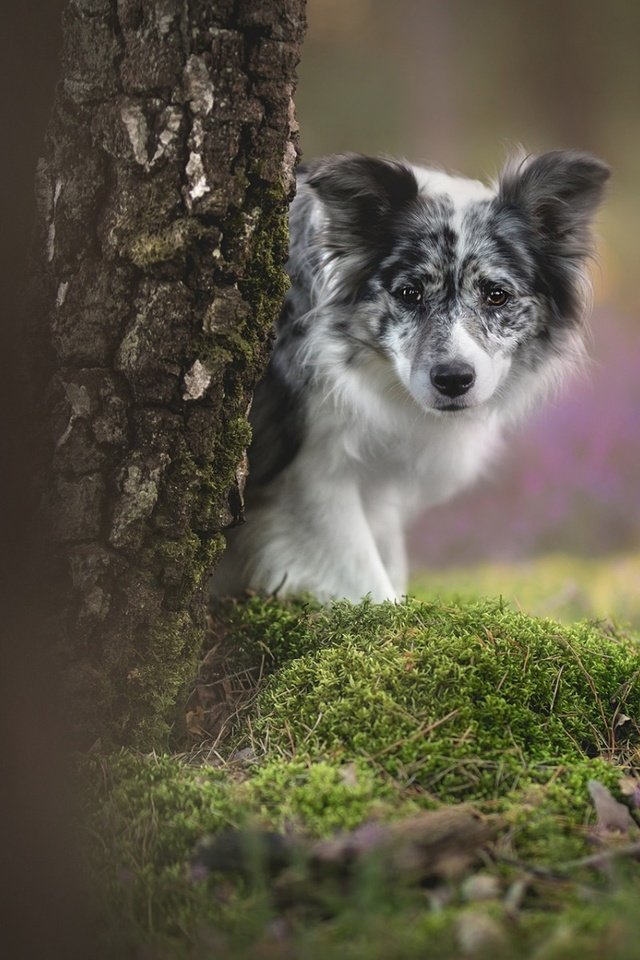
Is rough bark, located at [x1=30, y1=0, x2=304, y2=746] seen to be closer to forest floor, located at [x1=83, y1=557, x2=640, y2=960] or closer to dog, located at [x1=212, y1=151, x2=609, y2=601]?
forest floor, located at [x1=83, y1=557, x2=640, y2=960]

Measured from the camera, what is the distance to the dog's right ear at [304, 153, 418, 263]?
3.16 metres

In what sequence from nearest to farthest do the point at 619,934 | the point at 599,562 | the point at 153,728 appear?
the point at 619,934
the point at 153,728
the point at 599,562

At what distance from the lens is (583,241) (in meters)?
3.45

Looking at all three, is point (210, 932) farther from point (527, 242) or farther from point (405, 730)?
point (527, 242)

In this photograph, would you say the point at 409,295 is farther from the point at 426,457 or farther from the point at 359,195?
the point at 426,457

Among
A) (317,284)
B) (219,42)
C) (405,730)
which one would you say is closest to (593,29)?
(317,284)

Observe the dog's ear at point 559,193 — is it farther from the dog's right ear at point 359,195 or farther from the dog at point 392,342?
the dog's right ear at point 359,195

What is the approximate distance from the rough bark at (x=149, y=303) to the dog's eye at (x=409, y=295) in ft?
3.10

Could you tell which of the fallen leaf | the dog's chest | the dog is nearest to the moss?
the fallen leaf

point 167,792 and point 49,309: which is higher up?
point 49,309

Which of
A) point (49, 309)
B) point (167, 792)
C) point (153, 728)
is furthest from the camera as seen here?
point (153, 728)

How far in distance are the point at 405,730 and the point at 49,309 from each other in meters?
1.38

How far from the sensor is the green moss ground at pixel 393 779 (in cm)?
152

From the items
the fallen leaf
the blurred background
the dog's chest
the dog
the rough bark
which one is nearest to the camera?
the fallen leaf
